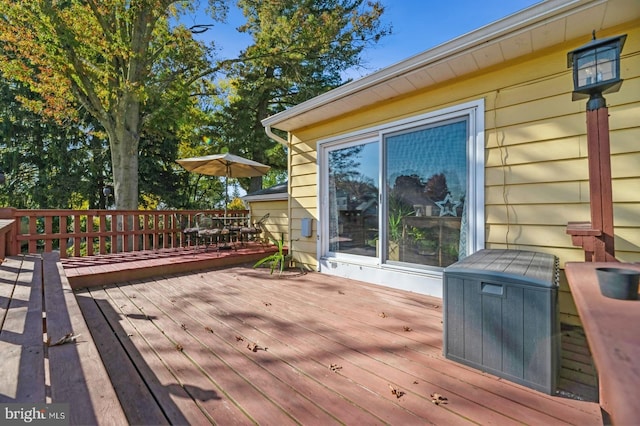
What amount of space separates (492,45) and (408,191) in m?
1.54

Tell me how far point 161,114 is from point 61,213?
524 cm

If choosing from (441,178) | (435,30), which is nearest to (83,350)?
(441,178)

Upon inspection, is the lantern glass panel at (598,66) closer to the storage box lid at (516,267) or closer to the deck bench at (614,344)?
the storage box lid at (516,267)

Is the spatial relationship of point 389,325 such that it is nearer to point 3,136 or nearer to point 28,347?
point 28,347

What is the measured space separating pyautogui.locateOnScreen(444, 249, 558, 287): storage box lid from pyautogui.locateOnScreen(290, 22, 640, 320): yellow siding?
403 millimetres

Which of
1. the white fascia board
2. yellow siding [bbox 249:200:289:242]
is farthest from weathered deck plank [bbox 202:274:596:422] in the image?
the white fascia board

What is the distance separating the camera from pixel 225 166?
6.19 m

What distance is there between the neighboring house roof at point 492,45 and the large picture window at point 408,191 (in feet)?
1.20

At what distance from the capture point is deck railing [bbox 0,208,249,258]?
4094 millimetres

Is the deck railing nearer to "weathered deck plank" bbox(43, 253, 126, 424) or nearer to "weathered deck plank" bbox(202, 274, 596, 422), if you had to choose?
"weathered deck plank" bbox(43, 253, 126, 424)

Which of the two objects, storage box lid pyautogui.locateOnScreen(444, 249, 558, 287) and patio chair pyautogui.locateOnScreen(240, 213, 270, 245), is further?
patio chair pyautogui.locateOnScreen(240, 213, 270, 245)

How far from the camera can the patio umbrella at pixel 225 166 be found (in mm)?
5609

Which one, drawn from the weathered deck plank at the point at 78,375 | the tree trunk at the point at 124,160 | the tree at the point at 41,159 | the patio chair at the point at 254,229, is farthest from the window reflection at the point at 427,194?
the tree at the point at 41,159

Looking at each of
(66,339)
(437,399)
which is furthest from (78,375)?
(437,399)
